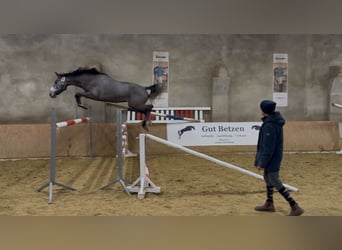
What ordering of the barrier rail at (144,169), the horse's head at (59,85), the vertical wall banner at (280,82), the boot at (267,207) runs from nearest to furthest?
1. the boot at (267,207)
2. the barrier rail at (144,169)
3. the horse's head at (59,85)
4. the vertical wall banner at (280,82)

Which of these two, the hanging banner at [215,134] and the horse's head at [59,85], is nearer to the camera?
the horse's head at [59,85]

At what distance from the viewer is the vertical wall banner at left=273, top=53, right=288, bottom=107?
6.66 metres

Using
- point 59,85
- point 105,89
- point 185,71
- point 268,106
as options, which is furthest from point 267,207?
point 185,71

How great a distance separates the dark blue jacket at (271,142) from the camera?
237 cm

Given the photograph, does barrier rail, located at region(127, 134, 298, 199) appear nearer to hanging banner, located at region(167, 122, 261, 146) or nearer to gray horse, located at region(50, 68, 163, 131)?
gray horse, located at region(50, 68, 163, 131)

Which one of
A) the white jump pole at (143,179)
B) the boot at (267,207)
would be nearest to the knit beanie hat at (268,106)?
the boot at (267,207)

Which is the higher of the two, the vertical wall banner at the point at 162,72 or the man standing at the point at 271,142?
the vertical wall banner at the point at 162,72

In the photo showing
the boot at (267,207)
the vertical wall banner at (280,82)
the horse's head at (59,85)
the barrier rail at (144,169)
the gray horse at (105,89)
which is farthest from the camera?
the vertical wall banner at (280,82)

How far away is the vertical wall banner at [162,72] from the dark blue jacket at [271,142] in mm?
4387

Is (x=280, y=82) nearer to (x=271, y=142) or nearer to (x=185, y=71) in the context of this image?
(x=185, y=71)

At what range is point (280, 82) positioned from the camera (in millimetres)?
6730

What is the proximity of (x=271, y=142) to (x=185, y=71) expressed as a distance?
457 cm

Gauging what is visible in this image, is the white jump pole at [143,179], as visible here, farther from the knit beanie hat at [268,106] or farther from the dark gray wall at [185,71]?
the dark gray wall at [185,71]

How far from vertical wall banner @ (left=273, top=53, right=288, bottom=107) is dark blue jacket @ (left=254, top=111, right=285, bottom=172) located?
14.6 ft
